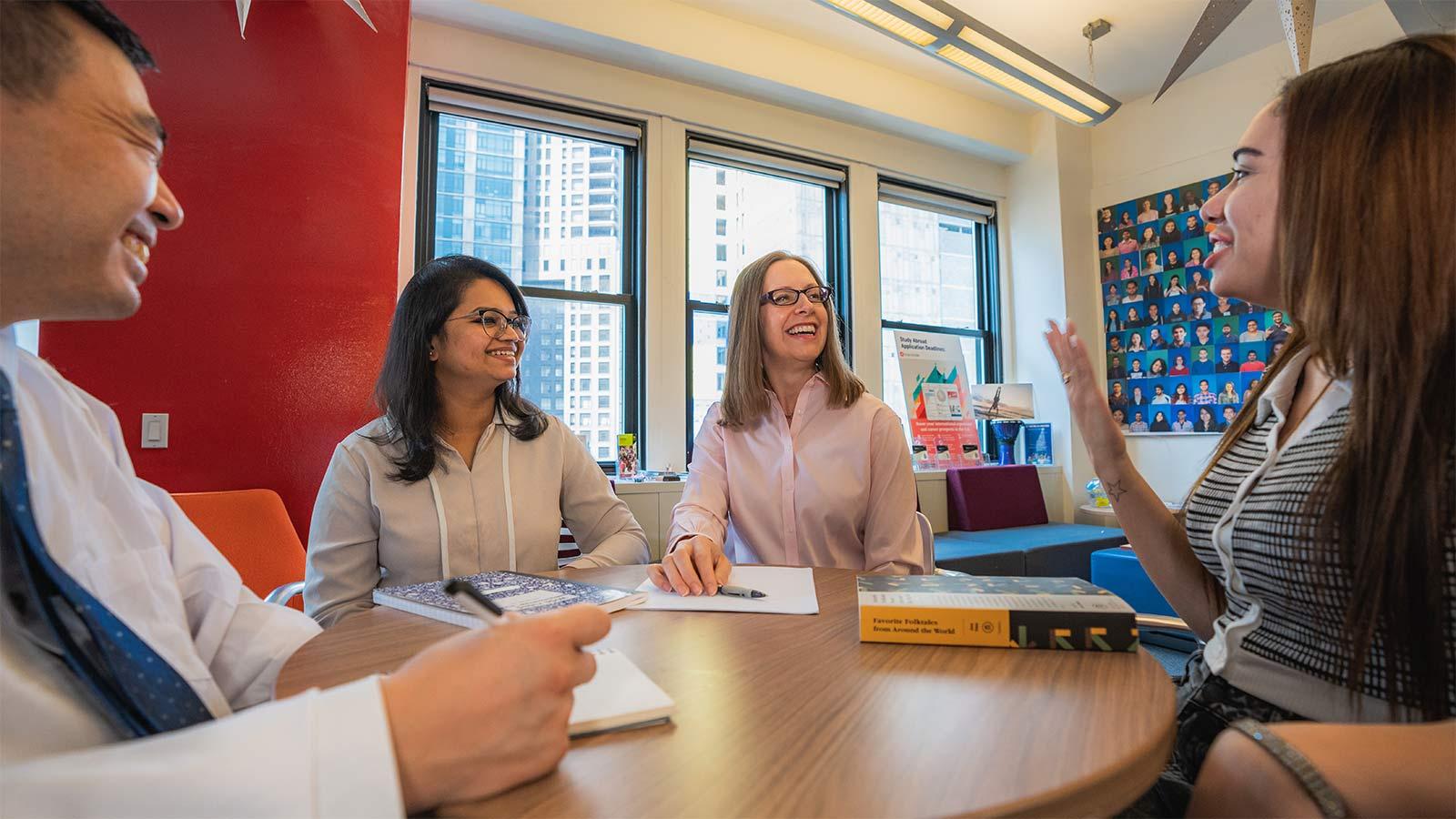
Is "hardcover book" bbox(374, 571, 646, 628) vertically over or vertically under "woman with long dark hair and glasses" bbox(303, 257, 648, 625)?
under

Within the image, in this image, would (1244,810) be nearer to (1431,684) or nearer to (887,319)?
(1431,684)

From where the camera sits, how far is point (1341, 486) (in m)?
0.79

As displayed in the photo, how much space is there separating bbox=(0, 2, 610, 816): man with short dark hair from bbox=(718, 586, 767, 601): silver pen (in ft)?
2.09

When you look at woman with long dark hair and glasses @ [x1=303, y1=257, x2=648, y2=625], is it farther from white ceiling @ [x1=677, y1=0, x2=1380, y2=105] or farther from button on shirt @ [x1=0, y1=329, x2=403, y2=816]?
white ceiling @ [x1=677, y1=0, x2=1380, y2=105]

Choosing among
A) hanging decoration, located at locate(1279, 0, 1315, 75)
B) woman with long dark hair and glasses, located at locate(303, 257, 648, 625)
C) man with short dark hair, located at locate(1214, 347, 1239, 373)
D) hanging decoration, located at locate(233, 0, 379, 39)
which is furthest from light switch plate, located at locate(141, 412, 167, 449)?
man with short dark hair, located at locate(1214, 347, 1239, 373)

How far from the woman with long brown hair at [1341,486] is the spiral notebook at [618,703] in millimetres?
585

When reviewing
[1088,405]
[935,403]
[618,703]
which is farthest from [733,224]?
[618,703]

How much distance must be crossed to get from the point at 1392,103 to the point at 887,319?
175 inches

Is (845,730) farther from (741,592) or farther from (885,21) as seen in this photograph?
(885,21)

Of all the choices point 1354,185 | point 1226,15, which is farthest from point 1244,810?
point 1226,15

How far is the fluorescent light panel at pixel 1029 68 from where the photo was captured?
10.3 ft

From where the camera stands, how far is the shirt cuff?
Answer: 484mm

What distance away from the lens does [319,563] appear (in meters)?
1.62

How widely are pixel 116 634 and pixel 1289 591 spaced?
132 cm
